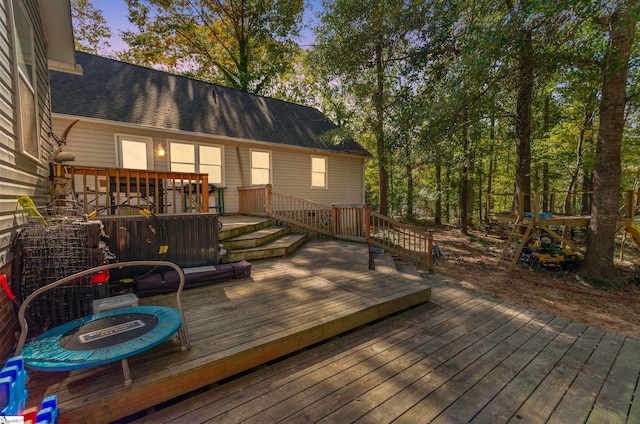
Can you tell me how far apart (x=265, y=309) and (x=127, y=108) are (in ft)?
25.1

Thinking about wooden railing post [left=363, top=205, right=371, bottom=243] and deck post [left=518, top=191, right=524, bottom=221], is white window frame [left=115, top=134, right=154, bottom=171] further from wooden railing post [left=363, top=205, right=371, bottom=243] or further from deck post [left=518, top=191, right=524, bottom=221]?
deck post [left=518, top=191, right=524, bottom=221]

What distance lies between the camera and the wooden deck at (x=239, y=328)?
1.73 metres

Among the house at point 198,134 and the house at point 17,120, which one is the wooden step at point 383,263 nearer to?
the house at point 17,120

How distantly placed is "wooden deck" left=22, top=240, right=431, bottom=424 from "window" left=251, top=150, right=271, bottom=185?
513 centimetres

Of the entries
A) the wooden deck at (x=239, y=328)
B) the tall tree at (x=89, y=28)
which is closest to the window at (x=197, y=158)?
the wooden deck at (x=239, y=328)

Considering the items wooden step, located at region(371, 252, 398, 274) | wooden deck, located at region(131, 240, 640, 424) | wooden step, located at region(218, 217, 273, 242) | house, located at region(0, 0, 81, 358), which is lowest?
wooden deck, located at region(131, 240, 640, 424)

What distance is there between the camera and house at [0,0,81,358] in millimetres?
2072

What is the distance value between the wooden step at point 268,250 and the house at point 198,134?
11.7 ft

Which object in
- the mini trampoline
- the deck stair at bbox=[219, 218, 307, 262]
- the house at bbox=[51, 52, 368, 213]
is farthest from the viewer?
the house at bbox=[51, 52, 368, 213]

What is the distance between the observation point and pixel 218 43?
16062 millimetres

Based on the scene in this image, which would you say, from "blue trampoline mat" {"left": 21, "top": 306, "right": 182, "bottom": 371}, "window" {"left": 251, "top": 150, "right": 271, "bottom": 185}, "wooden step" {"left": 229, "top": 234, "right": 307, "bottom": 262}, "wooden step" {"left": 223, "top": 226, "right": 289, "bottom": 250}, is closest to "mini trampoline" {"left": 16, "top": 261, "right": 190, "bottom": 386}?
"blue trampoline mat" {"left": 21, "top": 306, "right": 182, "bottom": 371}

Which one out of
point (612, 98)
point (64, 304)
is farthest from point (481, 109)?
point (64, 304)

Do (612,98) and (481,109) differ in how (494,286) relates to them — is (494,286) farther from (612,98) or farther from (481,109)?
(612,98)

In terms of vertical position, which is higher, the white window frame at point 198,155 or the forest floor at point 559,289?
the white window frame at point 198,155
